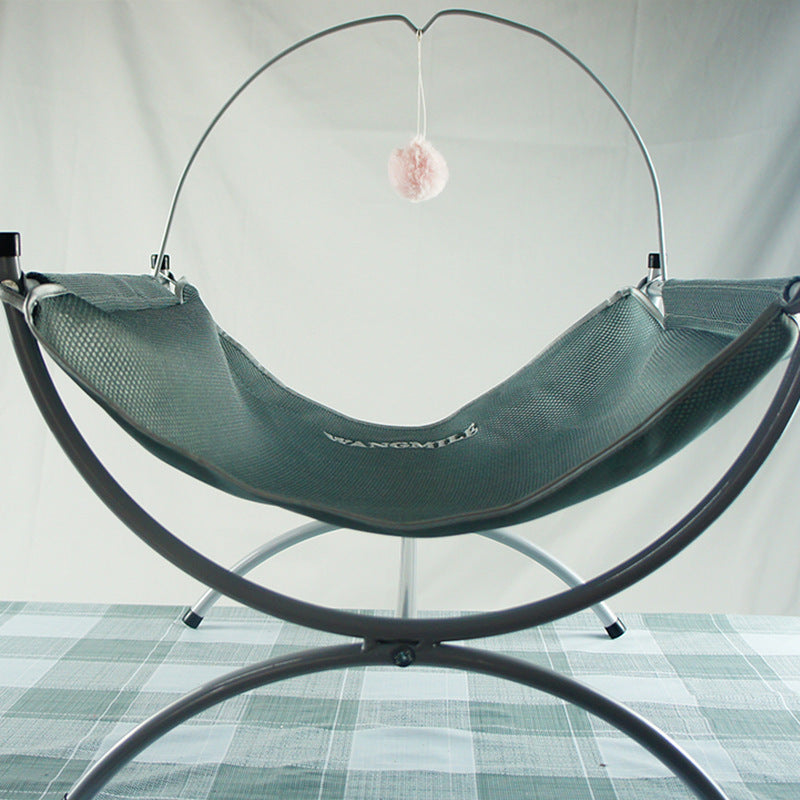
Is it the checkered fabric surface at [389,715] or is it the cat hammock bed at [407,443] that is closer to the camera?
the cat hammock bed at [407,443]

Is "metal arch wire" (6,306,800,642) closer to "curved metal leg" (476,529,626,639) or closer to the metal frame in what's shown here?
the metal frame

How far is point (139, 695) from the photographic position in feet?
5.27

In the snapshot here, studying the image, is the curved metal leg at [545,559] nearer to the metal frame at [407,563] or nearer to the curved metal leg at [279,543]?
the metal frame at [407,563]

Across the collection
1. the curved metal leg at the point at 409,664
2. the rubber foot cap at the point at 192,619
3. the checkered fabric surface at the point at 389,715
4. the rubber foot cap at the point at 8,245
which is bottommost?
the checkered fabric surface at the point at 389,715

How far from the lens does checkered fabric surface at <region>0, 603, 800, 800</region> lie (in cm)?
136

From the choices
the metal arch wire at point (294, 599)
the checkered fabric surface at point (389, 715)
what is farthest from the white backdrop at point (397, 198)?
the metal arch wire at point (294, 599)

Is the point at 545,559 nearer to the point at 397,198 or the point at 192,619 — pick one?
the point at 192,619

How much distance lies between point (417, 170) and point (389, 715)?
0.91 m

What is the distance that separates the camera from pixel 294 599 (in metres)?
1.00

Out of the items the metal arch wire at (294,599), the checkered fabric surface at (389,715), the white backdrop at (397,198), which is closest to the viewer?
the metal arch wire at (294,599)

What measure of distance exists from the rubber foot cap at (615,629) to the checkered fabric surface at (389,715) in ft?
0.05

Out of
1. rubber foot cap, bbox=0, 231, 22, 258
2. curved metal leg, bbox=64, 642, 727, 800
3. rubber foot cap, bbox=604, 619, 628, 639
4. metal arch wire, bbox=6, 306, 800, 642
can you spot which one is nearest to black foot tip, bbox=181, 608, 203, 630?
curved metal leg, bbox=64, 642, 727, 800

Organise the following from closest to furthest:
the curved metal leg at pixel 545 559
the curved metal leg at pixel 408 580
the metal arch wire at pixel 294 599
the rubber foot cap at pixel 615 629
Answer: the metal arch wire at pixel 294 599 → the curved metal leg at pixel 408 580 → the curved metal leg at pixel 545 559 → the rubber foot cap at pixel 615 629

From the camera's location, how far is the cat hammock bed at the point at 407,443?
1.01 metres
